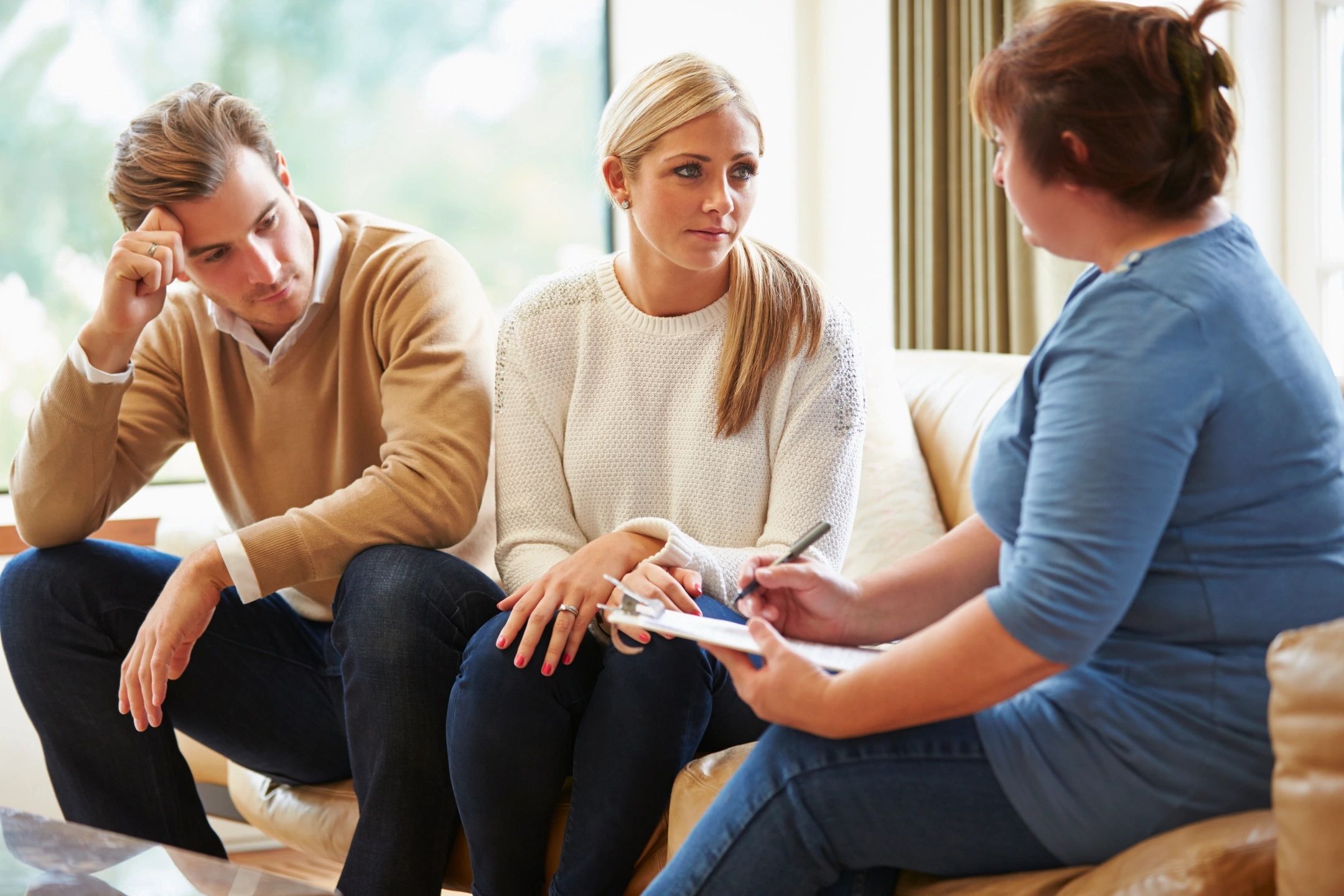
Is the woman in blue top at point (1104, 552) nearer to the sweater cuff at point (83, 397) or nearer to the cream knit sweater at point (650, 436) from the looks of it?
the cream knit sweater at point (650, 436)

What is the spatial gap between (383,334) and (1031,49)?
1006mm

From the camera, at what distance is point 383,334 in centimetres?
170

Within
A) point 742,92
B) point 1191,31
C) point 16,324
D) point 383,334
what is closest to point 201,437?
point 383,334

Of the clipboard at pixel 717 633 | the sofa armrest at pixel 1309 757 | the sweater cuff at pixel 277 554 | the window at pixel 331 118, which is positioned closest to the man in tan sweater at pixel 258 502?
the sweater cuff at pixel 277 554

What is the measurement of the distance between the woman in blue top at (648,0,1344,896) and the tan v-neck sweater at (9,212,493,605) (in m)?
0.70

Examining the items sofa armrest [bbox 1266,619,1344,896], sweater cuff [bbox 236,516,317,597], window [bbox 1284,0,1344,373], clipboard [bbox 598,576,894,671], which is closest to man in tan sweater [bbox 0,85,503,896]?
sweater cuff [bbox 236,516,317,597]

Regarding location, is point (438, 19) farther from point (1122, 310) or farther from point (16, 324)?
point (1122, 310)

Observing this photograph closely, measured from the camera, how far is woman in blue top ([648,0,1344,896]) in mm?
898

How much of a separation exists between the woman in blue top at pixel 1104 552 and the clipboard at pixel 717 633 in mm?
34

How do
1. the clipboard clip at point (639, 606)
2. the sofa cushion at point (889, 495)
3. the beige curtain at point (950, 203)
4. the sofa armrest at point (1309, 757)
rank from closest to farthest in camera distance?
the sofa armrest at point (1309, 757), the clipboard clip at point (639, 606), the sofa cushion at point (889, 495), the beige curtain at point (950, 203)

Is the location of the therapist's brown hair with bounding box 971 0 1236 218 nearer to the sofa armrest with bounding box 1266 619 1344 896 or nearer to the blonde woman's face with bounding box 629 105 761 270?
the sofa armrest with bounding box 1266 619 1344 896

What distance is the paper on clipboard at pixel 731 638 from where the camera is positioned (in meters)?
1.05

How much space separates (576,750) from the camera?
138 centimetres

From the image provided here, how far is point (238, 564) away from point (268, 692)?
0.25 metres
